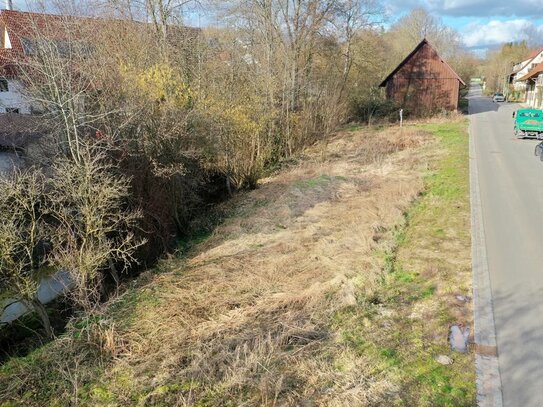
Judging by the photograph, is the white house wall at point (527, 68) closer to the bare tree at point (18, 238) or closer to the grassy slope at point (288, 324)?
the grassy slope at point (288, 324)

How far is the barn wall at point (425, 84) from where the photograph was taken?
39.0 metres

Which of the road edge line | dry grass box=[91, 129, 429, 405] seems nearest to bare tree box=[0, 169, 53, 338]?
dry grass box=[91, 129, 429, 405]

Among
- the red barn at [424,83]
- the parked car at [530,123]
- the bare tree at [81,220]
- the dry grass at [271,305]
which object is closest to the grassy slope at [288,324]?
the dry grass at [271,305]

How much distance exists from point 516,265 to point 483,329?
2.95 m

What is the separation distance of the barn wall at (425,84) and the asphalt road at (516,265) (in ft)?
68.9

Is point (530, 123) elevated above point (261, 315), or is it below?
above

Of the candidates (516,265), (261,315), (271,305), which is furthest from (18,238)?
(516,265)

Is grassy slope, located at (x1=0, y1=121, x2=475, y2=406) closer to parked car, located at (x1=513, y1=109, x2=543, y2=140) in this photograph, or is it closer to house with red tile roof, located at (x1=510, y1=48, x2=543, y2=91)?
parked car, located at (x1=513, y1=109, x2=543, y2=140)

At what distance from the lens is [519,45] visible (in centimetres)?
8856

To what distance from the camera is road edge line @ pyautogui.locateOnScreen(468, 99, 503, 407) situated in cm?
548

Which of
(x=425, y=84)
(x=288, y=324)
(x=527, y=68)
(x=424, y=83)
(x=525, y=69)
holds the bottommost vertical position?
(x=288, y=324)

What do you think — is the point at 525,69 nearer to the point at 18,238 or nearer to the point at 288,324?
the point at 288,324

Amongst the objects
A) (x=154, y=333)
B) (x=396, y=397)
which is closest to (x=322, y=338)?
(x=396, y=397)

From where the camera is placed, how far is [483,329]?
22.5 ft
